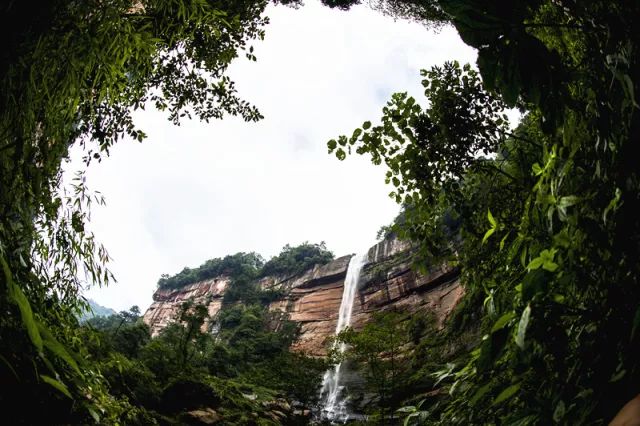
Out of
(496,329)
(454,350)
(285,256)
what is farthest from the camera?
(285,256)

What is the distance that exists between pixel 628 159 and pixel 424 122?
149 cm

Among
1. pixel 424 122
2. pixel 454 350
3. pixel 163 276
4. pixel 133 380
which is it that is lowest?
pixel 454 350

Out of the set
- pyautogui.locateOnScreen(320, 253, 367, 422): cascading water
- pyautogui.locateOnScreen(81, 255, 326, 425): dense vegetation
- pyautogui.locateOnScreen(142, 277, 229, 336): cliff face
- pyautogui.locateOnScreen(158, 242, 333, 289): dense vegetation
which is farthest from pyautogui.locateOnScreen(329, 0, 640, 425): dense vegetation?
pyautogui.locateOnScreen(142, 277, 229, 336): cliff face

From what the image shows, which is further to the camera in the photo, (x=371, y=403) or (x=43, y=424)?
(x=371, y=403)

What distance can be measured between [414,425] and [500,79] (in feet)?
3.58

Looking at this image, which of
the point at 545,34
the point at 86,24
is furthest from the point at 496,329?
the point at 545,34

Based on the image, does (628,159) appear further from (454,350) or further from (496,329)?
(454,350)

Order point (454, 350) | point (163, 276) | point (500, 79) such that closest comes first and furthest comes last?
point (500, 79), point (454, 350), point (163, 276)

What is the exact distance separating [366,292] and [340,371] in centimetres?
860

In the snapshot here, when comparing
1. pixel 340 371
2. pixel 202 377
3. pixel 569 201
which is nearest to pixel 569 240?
pixel 569 201

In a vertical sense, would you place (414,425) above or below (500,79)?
below

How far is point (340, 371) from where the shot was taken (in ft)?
75.4

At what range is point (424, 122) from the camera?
7.58ft

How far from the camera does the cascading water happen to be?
1841 cm
